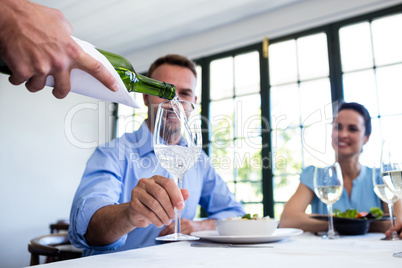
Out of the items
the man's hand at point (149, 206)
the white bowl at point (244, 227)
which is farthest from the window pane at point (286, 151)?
the man's hand at point (149, 206)

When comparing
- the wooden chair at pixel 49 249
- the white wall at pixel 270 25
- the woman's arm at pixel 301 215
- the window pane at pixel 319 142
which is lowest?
the wooden chair at pixel 49 249

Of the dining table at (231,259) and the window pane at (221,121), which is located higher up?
the window pane at (221,121)

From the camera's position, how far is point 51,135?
172 inches

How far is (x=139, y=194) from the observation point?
2.20 ft

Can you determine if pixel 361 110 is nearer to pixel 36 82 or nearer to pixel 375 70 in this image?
pixel 375 70

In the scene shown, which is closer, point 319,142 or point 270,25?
point 319,142

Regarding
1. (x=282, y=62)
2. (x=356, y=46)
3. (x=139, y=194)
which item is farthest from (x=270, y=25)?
(x=139, y=194)

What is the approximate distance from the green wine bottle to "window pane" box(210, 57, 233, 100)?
3.00 m

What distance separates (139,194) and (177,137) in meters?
0.14

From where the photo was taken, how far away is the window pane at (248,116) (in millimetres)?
3598

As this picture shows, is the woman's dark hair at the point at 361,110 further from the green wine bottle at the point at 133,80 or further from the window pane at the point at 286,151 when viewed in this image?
the green wine bottle at the point at 133,80

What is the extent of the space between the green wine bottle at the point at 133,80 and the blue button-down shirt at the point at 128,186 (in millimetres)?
319

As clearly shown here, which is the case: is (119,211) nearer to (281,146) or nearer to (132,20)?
(281,146)

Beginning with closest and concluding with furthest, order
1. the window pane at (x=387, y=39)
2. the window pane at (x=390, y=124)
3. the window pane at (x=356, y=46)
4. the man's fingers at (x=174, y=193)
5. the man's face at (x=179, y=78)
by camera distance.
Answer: the man's fingers at (x=174, y=193), the man's face at (x=179, y=78), the window pane at (x=390, y=124), the window pane at (x=387, y=39), the window pane at (x=356, y=46)
